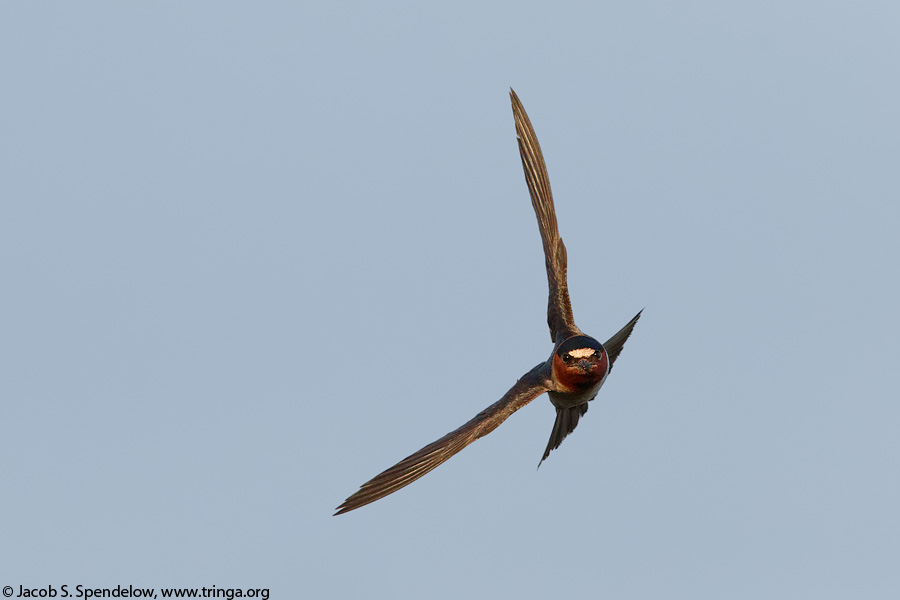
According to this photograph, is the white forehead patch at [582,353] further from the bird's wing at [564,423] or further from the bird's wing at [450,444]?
the bird's wing at [564,423]

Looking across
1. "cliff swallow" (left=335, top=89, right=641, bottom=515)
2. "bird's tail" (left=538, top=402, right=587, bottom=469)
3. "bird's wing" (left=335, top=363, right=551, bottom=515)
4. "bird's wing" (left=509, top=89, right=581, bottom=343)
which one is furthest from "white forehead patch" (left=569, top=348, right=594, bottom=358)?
"bird's tail" (left=538, top=402, right=587, bottom=469)

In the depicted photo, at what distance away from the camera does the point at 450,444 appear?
48.6ft

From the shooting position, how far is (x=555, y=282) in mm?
16750

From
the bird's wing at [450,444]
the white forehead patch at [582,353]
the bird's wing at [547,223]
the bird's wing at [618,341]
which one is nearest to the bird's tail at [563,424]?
the bird's wing at [450,444]

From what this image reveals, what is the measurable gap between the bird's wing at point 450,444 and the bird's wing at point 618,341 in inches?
42.9

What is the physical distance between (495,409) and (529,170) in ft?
11.1

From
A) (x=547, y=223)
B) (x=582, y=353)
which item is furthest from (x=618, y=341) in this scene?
(x=547, y=223)

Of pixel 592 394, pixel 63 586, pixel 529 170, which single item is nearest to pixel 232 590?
pixel 63 586

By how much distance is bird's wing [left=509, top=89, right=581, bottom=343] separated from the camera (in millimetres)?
16578

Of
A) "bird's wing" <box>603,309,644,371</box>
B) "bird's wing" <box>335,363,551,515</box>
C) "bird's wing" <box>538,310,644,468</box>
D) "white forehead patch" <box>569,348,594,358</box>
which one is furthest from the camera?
"bird's wing" <box>603,309,644,371</box>

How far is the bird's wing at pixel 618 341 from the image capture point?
16734 millimetres

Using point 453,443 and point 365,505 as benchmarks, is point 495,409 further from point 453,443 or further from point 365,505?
point 365,505

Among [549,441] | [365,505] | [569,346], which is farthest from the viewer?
[549,441]

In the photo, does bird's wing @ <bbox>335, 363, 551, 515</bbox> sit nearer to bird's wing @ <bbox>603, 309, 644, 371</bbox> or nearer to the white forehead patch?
the white forehead patch
